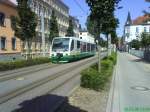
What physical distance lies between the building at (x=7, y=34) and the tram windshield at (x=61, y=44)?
8001 mm

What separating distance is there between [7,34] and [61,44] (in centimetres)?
1106

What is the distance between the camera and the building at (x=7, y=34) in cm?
4600

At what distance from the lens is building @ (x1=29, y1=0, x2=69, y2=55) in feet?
177

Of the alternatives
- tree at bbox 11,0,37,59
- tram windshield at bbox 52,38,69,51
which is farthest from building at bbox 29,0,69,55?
tree at bbox 11,0,37,59

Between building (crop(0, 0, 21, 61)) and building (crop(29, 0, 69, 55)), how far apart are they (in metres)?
3.35

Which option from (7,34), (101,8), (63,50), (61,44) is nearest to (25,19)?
(61,44)

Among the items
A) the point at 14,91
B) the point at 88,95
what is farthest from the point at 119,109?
the point at 14,91

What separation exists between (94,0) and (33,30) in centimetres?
2136

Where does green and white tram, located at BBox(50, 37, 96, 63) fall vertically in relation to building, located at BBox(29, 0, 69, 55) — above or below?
below

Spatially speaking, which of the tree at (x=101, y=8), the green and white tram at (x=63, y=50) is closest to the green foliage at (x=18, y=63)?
the green and white tram at (x=63, y=50)

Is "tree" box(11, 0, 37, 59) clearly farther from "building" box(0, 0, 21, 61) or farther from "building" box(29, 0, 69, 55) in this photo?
"building" box(0, 0, 21, 61)

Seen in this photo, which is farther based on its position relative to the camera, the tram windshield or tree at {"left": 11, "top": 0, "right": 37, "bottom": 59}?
the tram windshield

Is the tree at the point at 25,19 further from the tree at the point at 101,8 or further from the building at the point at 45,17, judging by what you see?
the tree at the point at 101,8

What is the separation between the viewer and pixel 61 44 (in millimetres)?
39812
